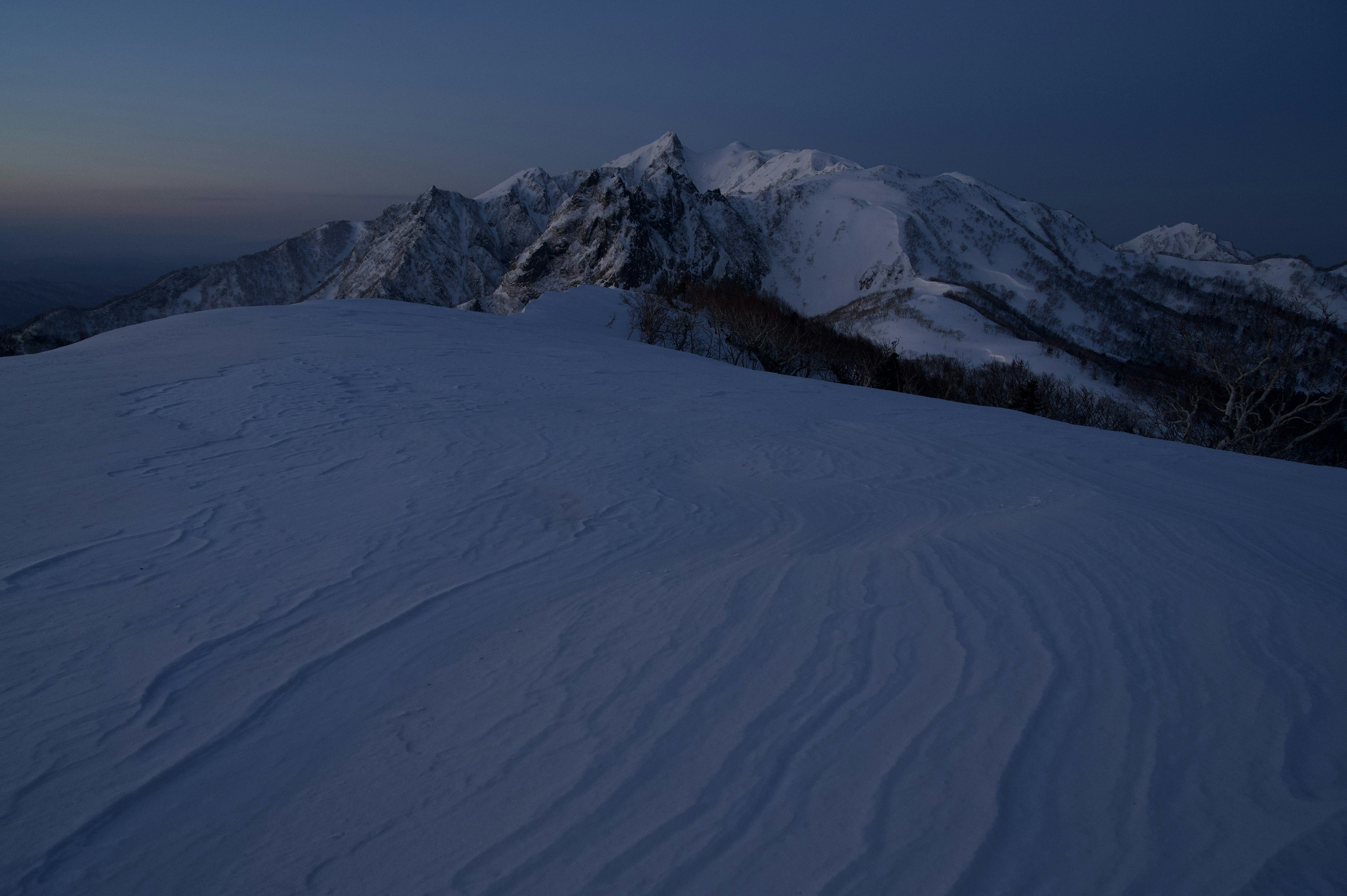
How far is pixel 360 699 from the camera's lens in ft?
7.36

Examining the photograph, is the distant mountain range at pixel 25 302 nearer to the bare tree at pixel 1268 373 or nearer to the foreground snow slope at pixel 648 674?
the foreground snow slope at pixel 648 674

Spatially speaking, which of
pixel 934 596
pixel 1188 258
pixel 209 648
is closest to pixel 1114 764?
pixel 934 596

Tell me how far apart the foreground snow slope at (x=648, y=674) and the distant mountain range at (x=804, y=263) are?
334 ft

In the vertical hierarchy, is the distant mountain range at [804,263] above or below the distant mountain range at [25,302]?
above

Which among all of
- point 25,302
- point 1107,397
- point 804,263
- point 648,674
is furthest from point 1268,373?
point 25,302

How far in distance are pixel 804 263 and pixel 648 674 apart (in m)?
171

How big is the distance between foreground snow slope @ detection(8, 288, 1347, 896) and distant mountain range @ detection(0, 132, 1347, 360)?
334ft

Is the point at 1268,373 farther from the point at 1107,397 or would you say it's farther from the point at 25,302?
the point at 25,302

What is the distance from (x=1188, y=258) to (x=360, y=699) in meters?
219

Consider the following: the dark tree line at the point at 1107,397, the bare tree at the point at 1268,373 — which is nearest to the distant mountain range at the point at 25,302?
the dark tree line at the point at 1107,397

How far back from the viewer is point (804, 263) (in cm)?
16325

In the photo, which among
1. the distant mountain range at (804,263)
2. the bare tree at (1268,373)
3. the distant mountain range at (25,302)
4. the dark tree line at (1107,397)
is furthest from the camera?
the distant mountain range at (25,302)

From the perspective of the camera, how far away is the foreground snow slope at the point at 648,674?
166 cm

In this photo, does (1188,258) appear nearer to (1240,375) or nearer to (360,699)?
(1240,375)
